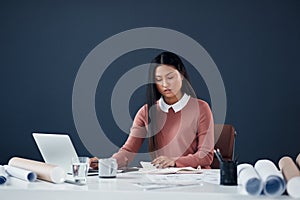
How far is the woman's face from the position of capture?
2520 mm

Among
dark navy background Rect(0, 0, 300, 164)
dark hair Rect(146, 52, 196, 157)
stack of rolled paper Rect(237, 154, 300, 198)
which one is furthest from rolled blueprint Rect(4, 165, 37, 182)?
dark navy background Rect(0, 0, 300, 164)

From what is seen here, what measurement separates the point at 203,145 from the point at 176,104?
347 mm

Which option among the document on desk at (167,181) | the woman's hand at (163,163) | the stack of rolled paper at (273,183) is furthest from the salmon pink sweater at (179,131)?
the stack of rolled paper at (273,183)

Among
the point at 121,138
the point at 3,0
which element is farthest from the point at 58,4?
the point at 121,138

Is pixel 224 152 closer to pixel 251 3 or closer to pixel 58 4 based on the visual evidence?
pixel 251 3

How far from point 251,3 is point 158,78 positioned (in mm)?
1415

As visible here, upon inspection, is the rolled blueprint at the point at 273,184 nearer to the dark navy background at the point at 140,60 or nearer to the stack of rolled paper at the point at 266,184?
the stack of rolled paper at the point at 266,184

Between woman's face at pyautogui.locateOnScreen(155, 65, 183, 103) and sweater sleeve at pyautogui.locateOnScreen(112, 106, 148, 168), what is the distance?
7.3 inches

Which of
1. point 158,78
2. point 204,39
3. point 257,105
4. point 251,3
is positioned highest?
point 251,3

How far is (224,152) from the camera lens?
2645mm

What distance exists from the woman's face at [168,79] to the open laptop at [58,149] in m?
0.81

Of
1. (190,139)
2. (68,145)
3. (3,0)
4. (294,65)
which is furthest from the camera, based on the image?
(3,0)

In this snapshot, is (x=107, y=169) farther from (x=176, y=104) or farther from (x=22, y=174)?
(x=176, y=104)

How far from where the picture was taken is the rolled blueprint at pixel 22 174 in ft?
4.86
